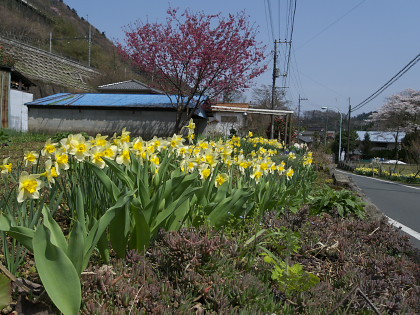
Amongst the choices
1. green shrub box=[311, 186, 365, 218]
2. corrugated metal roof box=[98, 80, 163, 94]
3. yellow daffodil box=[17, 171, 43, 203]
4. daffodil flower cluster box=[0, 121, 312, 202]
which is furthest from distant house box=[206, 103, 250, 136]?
yellow daffodil box=[17, 171, 43, 203]

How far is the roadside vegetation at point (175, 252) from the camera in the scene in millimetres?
1548

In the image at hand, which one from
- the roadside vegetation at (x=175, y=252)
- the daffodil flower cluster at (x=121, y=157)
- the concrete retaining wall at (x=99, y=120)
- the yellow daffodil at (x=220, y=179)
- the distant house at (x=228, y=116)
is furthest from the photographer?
the distant house at (x=228, y=116)

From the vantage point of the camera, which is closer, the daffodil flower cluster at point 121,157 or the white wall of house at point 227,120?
the daffodil flower cluster at point 121,157

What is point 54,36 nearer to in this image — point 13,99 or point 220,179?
point 13,99

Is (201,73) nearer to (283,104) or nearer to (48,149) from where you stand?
(48,149)

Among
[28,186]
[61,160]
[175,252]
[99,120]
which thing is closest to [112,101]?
[99,120]

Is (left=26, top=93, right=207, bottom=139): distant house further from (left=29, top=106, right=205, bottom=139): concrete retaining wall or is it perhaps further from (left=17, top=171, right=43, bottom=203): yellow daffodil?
(left=17, top=171, right=43, bottom=203): yellow daffodil

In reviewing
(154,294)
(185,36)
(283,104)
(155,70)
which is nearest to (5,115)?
(155,70)

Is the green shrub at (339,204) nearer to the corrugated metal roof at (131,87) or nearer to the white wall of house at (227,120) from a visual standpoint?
the white wall of house at (227,120)

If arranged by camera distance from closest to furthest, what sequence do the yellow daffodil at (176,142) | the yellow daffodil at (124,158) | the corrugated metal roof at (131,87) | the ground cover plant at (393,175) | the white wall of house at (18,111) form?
1. the yellow daffodil at (124,158)
2. the yellow daffodil at (176,142)
3. the white wall of house at (18,111)
4. the ground cover plant at (393,175)
5. the corrugated metal roof at (131,87)

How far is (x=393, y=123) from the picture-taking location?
44.9 metres

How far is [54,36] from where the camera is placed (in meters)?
52.1

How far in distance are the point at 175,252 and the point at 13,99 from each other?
19494mm

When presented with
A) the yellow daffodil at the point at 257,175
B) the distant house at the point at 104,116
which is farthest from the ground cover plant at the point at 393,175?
the yellow daffodil at the point at 257,175
